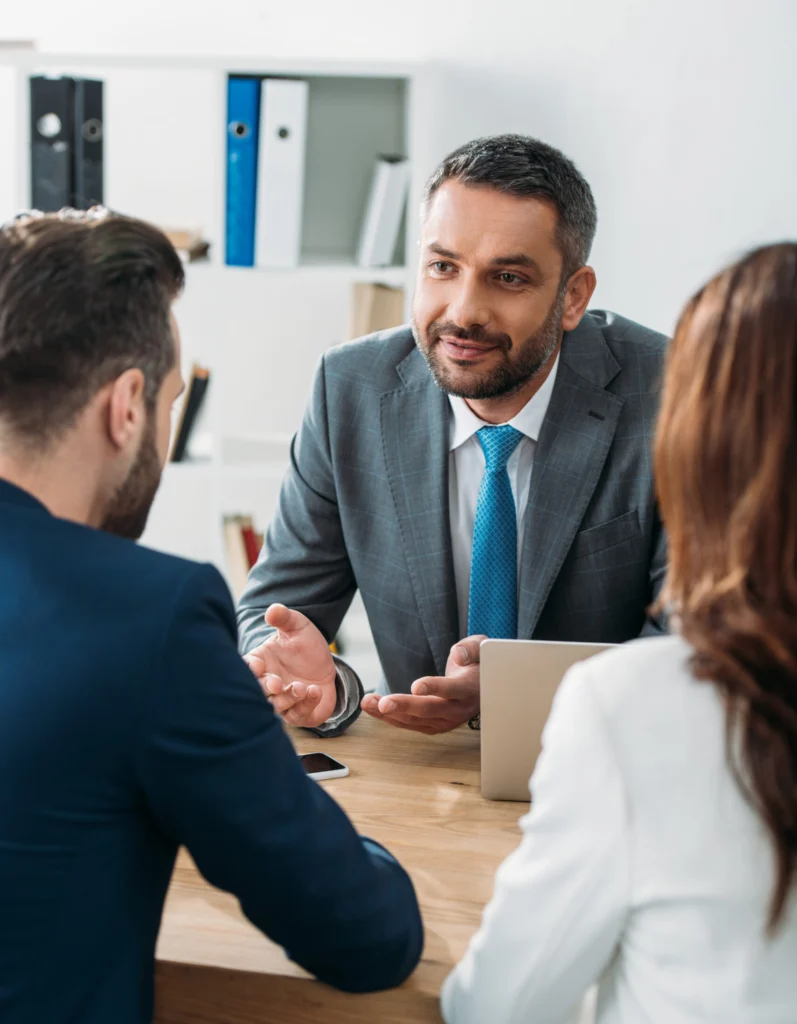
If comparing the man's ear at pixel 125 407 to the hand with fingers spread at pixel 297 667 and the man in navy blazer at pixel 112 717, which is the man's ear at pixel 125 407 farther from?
the hand with fingers spread at pixel 297 667

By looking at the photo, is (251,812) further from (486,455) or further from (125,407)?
(486,455)

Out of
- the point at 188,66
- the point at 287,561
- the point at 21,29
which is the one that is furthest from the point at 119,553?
the point at 21,29

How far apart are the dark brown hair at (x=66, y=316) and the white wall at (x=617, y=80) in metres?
1.95

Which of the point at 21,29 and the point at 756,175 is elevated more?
the point at 21,29

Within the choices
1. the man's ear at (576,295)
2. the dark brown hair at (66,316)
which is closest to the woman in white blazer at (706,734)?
the dark brown hair at (66,316)

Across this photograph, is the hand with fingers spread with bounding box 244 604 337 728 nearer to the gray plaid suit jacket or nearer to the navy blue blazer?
the gray plaid suit jacket

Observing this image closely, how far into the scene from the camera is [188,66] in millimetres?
2828

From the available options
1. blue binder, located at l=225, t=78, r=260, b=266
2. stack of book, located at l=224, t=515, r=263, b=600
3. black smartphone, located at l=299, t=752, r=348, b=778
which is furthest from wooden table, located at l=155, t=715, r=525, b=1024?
blue binder, located at l=225, t=78, r=260, b=266

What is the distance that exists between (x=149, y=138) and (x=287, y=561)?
191cm

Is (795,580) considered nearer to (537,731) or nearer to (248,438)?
(537,731)

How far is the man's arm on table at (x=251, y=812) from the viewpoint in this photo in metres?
0.91

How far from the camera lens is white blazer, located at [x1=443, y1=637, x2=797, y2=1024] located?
83cm

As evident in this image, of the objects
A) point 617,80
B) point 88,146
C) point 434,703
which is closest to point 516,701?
point 434,703

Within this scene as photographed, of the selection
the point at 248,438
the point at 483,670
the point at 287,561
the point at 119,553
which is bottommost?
the point at 248,438
